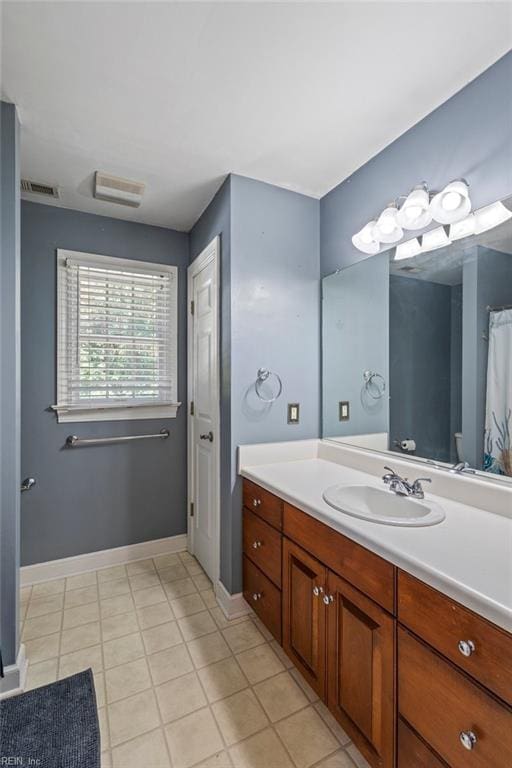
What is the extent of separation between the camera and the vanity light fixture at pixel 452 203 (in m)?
1.31

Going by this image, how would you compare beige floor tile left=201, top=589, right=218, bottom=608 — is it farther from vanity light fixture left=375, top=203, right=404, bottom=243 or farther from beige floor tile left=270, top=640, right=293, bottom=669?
vanity light fixture left=375, top=203, right=404, bottom=243

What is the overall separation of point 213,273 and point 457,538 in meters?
1.80

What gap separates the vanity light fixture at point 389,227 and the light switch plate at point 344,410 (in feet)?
2.94

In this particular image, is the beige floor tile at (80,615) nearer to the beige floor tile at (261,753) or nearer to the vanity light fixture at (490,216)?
the beige floor tile at (261,753)

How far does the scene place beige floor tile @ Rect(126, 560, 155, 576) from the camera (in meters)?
2.39

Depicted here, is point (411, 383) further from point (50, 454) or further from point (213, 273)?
point (50, 454)

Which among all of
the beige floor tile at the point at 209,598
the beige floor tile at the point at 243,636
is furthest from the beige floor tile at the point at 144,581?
the beige floor tile at the point at 243,636

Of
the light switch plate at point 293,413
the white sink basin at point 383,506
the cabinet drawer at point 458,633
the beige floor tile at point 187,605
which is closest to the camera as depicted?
the cabinet drawer at point 458,633

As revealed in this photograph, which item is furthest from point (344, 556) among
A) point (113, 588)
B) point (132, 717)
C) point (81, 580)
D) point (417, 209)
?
point (81, 580)

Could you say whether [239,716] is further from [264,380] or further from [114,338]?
[114,338]

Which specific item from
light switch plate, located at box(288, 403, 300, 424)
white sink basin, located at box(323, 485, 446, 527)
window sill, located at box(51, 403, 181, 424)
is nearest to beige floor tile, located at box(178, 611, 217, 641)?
white sink basin, located at box(323, 485, 446, 527)

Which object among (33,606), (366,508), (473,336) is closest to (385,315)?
(473,336)

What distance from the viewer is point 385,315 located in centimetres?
183

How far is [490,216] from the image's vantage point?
A: 1.28 metres
